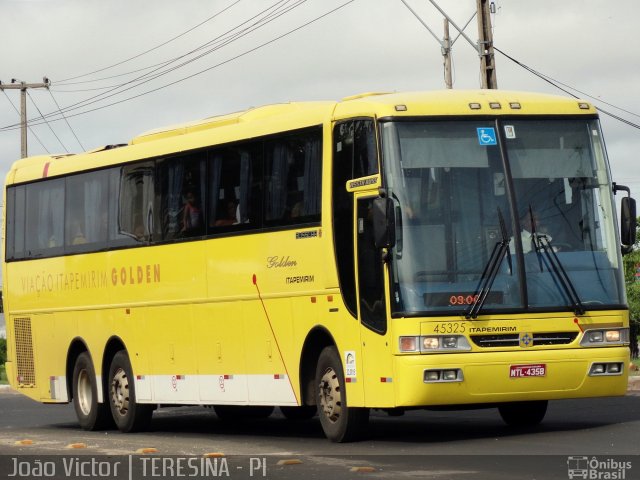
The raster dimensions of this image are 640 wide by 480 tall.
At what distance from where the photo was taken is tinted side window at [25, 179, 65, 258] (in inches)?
929

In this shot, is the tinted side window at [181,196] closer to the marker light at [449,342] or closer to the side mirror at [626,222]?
the marker light at [449,342]

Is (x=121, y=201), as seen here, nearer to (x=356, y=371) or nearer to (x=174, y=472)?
(x=356, y=371)

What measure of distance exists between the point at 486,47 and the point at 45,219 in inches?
394

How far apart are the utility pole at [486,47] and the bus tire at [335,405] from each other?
1338cm

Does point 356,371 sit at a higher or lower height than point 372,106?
lower

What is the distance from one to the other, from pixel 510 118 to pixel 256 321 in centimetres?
396

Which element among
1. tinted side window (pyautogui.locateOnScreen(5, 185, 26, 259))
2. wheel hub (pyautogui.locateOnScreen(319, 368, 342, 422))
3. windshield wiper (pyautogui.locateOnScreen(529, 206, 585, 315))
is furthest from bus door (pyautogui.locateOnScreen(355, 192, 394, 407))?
tinted side window (pyautogui.locateOnScreen(5, 185, 26, 259))

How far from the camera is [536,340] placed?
16.3 metres

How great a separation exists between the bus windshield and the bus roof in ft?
0.54

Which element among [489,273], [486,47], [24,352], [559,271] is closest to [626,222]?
[559,271]

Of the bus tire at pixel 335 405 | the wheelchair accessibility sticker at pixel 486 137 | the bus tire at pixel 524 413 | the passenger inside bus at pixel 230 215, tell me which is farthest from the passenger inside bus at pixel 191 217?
the wheelchair accessibility sticker at pixel 486 137

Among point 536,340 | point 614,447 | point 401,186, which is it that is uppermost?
point 401,186

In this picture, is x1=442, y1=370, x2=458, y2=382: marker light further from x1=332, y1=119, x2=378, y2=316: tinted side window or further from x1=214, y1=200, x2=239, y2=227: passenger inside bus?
x1=214, y1=200, x2=239, y2=227: passenger inside bus

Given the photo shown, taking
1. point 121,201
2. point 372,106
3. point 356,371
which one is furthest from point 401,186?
point 121,201
